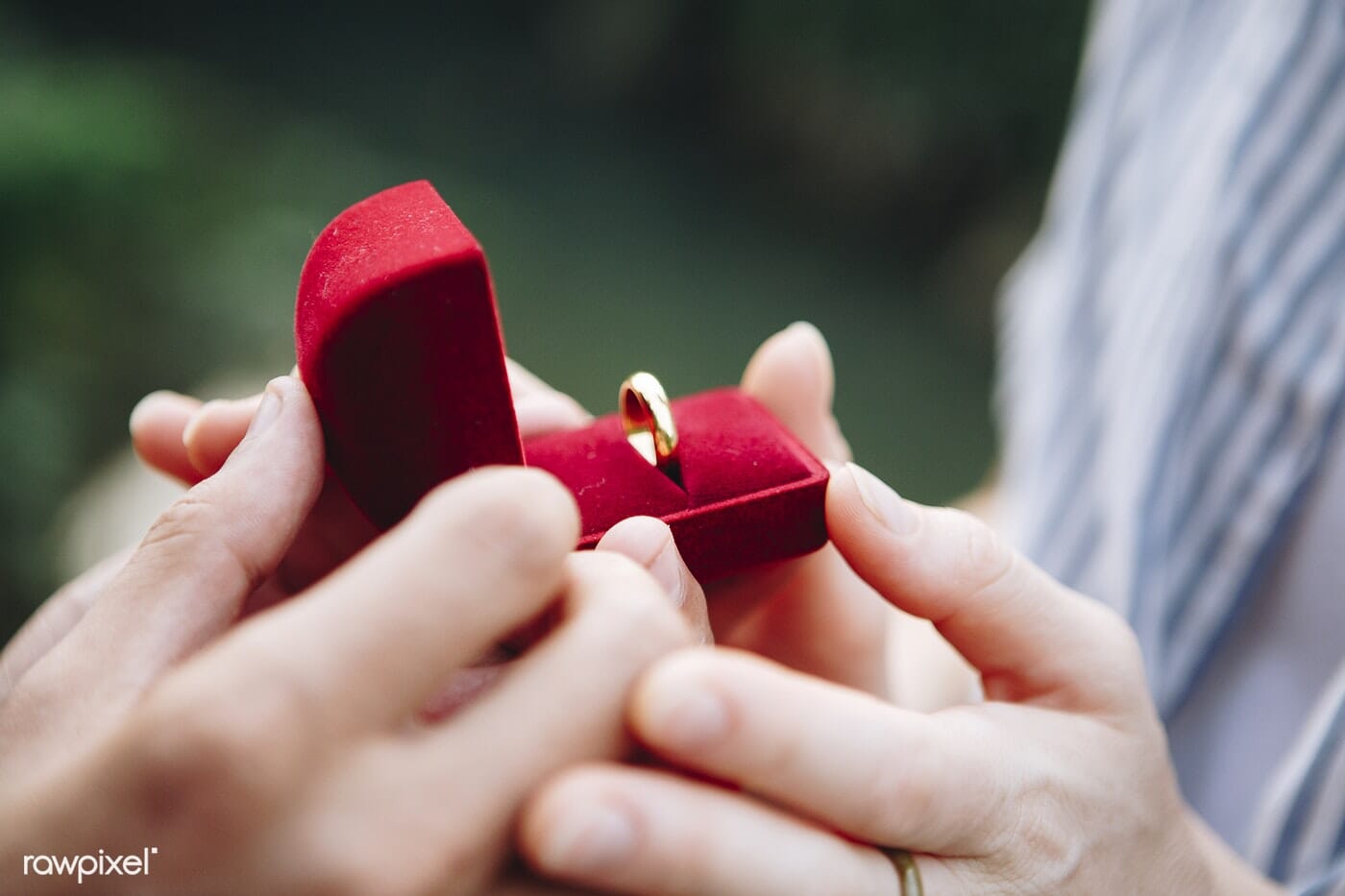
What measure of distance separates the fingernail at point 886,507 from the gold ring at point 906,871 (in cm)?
21

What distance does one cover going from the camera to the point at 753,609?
3.11ft

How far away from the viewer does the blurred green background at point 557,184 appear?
191 centimetres

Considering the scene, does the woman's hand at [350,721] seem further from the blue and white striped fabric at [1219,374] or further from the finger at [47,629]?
the blue and white striped fabric at [1219,374]

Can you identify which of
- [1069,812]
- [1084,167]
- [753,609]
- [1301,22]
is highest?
[1301,22]

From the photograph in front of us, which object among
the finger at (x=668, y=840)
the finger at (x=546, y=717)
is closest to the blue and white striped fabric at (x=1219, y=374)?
the finger at (x=668, y=840)

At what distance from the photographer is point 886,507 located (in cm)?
67

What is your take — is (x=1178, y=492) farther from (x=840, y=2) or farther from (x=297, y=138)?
(x=297, y=138)

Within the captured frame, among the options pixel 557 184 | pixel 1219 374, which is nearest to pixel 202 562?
pixel 1219 374

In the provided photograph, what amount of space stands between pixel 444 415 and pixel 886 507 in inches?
12.6

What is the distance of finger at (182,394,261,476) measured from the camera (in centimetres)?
75

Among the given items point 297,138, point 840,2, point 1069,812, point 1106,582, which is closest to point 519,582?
point 1069,812

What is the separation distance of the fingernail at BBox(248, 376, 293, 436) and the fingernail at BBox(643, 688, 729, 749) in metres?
0.36

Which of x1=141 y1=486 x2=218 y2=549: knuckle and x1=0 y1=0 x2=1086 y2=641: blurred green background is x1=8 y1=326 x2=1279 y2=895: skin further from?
x1=0 y1=0 x2=1086 y2=641: blurred green background

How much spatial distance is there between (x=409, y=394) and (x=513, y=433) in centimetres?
8
